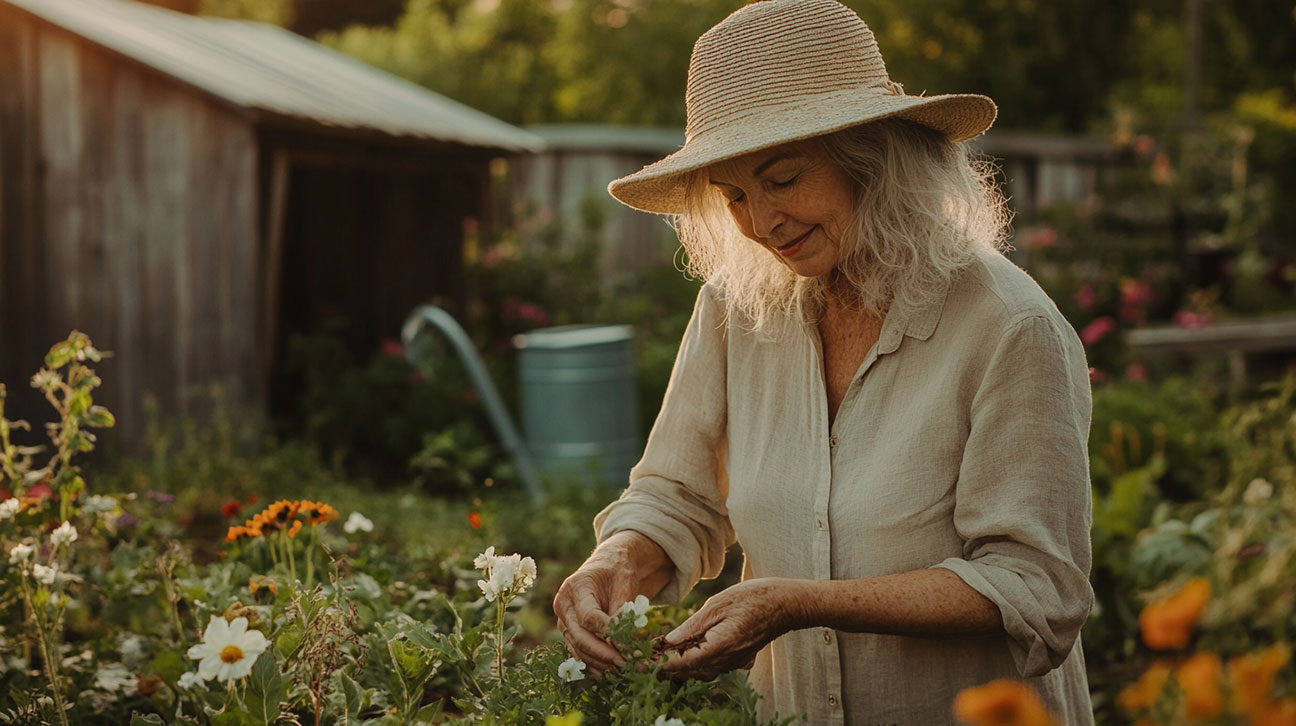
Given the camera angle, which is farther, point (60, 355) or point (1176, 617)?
point (60, 355)

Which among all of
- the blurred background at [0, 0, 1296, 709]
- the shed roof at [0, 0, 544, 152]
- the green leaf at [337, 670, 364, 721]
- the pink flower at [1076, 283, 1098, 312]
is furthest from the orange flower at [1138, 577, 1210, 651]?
the pink flower at [1076, 283, 1098, 312]

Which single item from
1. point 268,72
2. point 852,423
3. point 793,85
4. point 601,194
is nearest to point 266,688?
point 852,423

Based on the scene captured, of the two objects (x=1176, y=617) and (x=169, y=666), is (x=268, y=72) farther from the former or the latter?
(x=1176, y=617)

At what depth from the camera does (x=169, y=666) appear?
76.6 inches

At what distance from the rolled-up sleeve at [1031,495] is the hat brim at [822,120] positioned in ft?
1.19

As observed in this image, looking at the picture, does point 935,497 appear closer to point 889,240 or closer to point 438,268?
point 889,240

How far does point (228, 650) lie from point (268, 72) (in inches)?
292

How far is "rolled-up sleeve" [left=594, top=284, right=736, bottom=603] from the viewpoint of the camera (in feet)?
6.31

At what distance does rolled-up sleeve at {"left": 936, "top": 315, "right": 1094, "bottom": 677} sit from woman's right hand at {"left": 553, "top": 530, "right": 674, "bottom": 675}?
1.57 feet

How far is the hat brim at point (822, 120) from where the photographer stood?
65.4 inches

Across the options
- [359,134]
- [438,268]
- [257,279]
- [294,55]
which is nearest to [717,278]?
[257,279]

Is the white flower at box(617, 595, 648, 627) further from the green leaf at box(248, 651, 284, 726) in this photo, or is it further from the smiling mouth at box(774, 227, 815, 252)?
the smiling mouth at box(774, 227, 815, 252)

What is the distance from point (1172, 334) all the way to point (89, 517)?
6.18m

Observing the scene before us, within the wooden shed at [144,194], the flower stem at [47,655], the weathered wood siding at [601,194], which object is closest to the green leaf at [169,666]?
the flower stem at [47,655]
